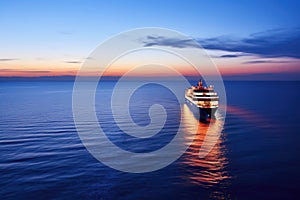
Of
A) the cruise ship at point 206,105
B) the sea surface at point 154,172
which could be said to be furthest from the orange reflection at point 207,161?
the cruise ship at point 206,105

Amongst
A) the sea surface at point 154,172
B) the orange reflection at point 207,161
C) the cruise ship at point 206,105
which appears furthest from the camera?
the cruise ship at point 206,105

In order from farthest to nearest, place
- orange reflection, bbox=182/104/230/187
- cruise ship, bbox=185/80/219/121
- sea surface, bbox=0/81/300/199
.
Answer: cruise ship, bbox=185/80/219/121 → orange reflection, bbox=182/104/230/187 → sea surface, bbox=0/81/300/199

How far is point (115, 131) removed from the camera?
6384 centimetres

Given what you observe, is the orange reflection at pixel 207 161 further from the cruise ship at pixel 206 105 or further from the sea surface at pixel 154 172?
the cruise ship at pixel 206 105

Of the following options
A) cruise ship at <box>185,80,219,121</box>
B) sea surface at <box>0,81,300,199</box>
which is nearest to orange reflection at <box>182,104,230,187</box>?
sea surface at <box>0,81,300,199</box>

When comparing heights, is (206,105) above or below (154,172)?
above

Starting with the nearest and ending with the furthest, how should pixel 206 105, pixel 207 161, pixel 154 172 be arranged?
pixel 154 172
pixel 207 161
pixel 206 105

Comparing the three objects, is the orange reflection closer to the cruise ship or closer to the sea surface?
the sea surface

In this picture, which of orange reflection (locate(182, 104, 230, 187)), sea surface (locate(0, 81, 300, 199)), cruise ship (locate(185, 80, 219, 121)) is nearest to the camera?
sea surface (locate(0, 81, 300, 199))

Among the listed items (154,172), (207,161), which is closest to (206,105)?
(207,161)

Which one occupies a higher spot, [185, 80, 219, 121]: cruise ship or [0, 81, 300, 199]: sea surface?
[185, 80, 219, 121]: cruise ship

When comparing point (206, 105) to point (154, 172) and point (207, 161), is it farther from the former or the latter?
point (154, 172)

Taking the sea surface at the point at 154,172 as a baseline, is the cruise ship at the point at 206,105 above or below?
above

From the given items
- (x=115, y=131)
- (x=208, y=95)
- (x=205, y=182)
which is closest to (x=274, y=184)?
(x=205, y=182)
